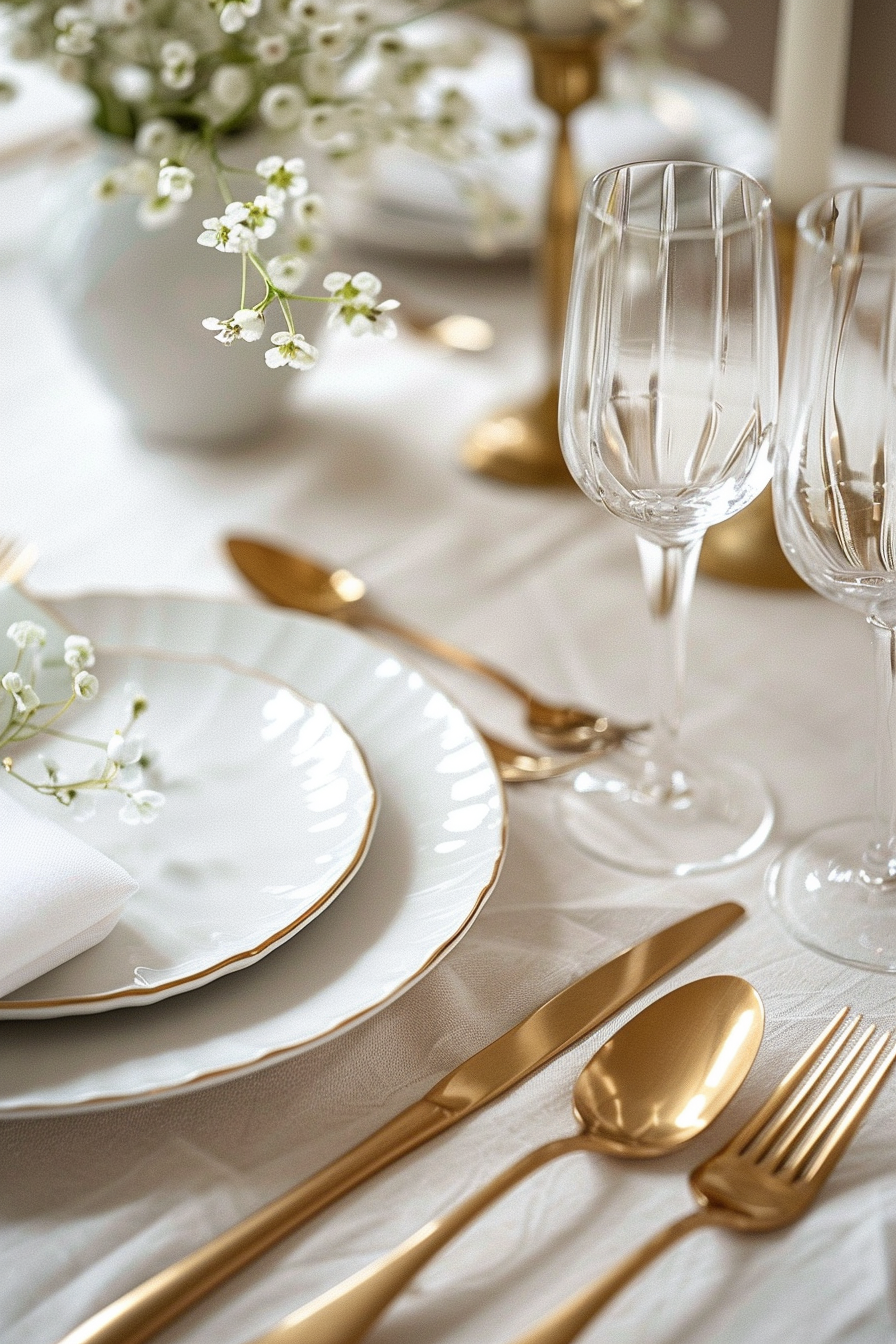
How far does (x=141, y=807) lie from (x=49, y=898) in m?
0.07

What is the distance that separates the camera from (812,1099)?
45 centimetres

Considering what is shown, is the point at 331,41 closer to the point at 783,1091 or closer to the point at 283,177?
the point at 283,177

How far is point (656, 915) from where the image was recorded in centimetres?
Result: 54

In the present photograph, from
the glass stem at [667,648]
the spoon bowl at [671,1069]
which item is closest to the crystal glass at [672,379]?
the glass stem at [667,648]

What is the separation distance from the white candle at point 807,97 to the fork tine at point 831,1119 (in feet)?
1.57

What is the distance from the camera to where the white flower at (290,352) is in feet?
1.59

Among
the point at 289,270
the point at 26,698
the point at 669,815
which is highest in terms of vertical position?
the point at 289,270

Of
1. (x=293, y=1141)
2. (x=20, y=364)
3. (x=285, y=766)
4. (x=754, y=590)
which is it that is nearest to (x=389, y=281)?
(x=20, y=364)

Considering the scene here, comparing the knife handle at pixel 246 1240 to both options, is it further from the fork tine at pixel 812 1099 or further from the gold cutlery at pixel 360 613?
the gold cutlery at pixel 360 613

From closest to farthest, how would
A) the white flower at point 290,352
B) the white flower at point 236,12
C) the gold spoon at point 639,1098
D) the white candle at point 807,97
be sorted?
the gold spoon at point 639,1098, the white flower at point 290,352, the white flower at point 236,12, the white candle at point 807,97

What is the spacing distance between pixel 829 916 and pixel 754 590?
270 millimetres

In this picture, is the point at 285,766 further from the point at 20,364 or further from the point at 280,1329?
the point at 20,364

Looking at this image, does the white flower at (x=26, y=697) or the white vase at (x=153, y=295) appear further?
the white vase at (x=153, y=295)

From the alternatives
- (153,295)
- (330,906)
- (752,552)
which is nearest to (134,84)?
(153,295)
